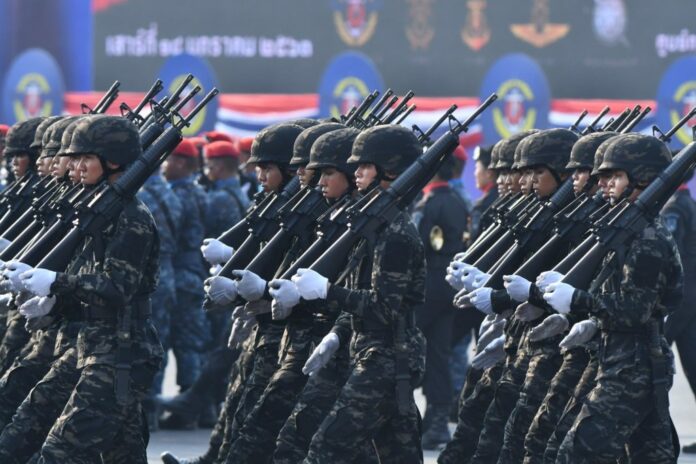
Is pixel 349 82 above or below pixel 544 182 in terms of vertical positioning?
above

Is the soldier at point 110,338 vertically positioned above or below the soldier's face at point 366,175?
below

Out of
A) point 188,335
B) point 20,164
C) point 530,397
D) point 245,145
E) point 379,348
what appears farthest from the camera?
point 245,145

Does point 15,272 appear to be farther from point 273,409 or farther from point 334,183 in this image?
point 334,183

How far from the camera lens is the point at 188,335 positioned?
46.4 ft

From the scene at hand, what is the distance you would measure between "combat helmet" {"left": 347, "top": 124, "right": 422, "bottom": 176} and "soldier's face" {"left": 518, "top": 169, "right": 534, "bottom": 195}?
3.09ft

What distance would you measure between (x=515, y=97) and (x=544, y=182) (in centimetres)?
1356

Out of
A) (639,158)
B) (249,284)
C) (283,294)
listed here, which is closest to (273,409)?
(249,284)

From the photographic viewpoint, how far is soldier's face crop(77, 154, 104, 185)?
9.80 m

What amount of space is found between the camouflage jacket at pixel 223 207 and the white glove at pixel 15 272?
4914 millimetres

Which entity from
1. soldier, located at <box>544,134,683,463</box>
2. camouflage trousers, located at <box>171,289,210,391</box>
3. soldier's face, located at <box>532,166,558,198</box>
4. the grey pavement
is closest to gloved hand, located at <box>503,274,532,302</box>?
soldier, located at <box>544,134,683,463</box>

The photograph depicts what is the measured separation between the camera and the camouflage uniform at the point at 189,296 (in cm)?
1407

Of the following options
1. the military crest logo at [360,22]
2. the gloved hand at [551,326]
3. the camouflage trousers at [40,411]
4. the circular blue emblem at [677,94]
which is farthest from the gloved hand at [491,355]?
the military crest logo at [360,22]

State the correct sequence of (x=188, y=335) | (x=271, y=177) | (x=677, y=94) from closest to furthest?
(x=271, y=177) < (x=188, y=335) < (x=677, y=94)

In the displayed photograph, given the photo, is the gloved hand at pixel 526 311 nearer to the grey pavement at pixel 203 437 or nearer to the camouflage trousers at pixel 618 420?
the camouflage trousers at pixel 618 420
